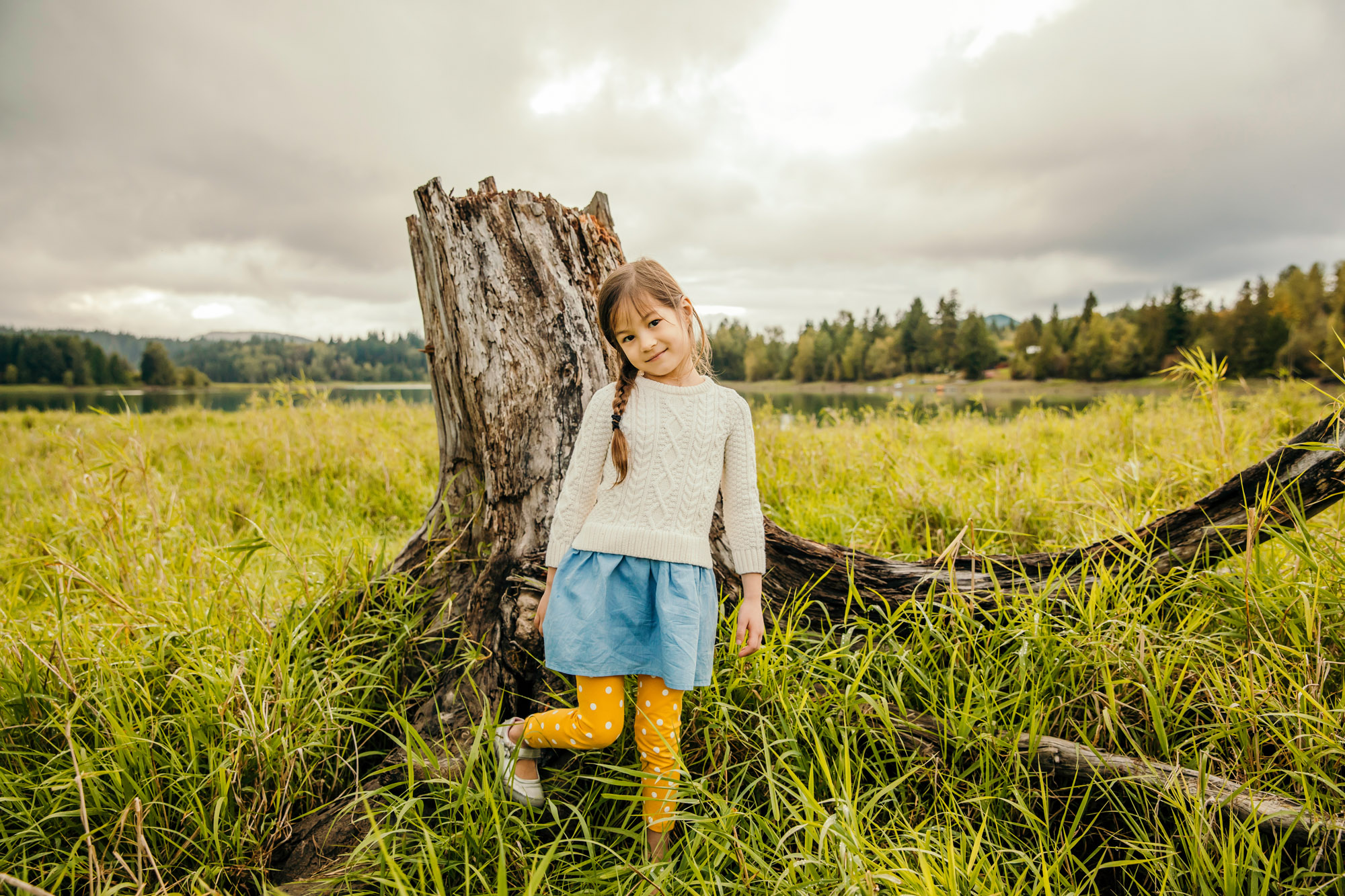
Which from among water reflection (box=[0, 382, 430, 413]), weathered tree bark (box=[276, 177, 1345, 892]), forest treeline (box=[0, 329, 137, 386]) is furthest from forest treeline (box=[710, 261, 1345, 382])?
forest treeline (box=[0, 329, 137, 386])

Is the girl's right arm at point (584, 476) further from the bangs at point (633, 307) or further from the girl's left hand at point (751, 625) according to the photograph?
the girl's left hand at point (751, 625)

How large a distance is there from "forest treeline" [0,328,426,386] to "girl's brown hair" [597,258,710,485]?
1697 inches

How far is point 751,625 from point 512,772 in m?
0.92

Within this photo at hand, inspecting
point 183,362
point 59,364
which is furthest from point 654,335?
point 183,362

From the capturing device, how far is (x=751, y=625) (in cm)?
192

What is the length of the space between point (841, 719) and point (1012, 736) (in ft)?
1.80

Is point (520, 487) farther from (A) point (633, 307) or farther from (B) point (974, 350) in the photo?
(B) point (974, 350)

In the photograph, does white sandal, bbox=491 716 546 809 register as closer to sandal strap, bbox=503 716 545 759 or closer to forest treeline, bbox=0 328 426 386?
sandal strap, bbox=503 716 545 759

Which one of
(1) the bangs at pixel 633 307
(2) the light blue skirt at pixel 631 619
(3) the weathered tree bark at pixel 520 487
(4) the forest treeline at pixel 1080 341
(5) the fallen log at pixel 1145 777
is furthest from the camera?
(4) the forest treeline at pixel 1080 341

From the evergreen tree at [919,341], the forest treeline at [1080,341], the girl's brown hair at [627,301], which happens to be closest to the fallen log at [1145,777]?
the girl's brown hair at [627,301]

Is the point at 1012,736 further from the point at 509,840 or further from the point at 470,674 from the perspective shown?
the point at 470,674

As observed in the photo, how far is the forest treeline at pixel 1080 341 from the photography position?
3462 cm

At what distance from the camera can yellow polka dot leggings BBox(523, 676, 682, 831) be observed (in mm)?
1804

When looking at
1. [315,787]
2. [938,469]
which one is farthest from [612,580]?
[938,469]
